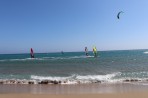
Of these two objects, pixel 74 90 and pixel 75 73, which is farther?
pixel 75 73

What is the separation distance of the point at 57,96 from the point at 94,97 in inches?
65.9

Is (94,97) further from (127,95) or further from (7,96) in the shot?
(7,96)

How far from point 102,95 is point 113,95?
493mm

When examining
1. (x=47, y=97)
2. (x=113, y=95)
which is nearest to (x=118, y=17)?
(x=113, y=95)

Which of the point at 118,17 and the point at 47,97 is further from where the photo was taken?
the point at 118,17

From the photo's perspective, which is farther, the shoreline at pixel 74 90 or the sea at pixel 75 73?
the sea at pixel 75 73

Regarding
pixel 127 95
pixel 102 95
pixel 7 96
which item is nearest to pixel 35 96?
pixel 7 96

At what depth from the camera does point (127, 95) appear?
12234 mm

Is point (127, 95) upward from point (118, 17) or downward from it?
downward

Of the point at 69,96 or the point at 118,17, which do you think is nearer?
the point at 69,96

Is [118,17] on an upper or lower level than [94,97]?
upper

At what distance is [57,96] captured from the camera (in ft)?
40.3

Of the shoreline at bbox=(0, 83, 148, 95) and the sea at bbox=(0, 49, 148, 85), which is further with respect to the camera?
the sea at bbox=(0, 49, 148, 85)

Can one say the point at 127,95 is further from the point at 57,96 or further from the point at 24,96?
the point at 24,96
